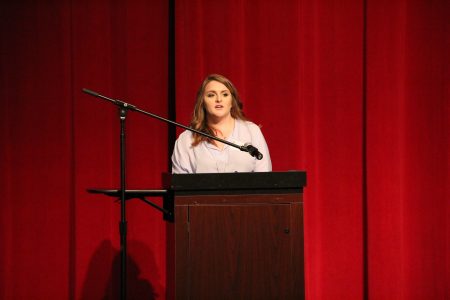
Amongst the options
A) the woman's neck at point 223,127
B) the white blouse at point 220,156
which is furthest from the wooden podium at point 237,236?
the woman's neck at point 223,127

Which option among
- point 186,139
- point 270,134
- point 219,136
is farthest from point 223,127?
point 270,134

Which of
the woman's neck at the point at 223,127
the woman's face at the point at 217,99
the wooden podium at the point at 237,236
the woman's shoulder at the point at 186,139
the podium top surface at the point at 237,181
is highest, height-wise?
the woman's face at the point at 217,99

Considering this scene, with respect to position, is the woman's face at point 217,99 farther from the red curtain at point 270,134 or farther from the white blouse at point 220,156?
the red curtain at point 270,134

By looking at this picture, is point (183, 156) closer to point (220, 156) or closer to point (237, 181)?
point (220, 156)

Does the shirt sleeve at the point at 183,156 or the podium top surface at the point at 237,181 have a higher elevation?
the shirt sleeve at the point at 183,156

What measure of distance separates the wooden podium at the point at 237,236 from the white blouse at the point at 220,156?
0.53m

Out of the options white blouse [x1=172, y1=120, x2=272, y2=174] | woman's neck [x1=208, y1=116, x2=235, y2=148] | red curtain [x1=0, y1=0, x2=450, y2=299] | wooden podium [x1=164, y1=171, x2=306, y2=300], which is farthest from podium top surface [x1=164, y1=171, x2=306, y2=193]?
red curtain [x1=0, y1=0, x2=450, y2=299]

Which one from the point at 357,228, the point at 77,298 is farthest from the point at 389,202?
the point at 77,298

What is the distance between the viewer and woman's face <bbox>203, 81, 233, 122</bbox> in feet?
8.93

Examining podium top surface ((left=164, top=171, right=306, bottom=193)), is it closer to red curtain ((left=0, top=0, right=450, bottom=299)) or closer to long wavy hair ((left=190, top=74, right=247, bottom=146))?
long wavy hair ((left=190, top=74, right=247, bottom=146))

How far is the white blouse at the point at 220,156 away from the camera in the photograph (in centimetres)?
267

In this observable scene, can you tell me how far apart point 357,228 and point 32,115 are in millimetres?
2162

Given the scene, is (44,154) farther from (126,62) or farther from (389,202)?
(389,202)

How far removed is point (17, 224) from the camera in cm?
368
